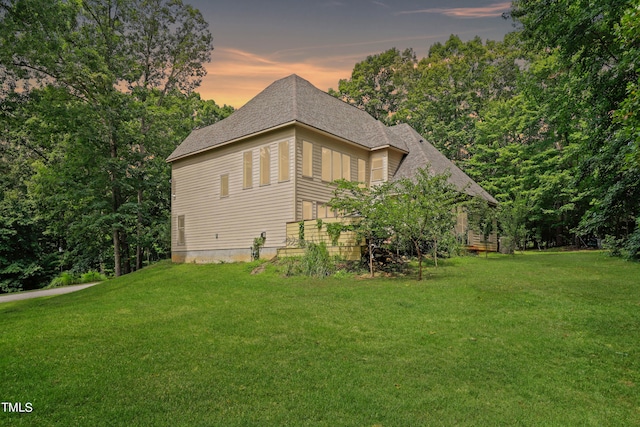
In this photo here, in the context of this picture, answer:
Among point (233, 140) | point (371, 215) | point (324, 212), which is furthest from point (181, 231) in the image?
point (371, 215)

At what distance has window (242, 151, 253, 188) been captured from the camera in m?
19.3

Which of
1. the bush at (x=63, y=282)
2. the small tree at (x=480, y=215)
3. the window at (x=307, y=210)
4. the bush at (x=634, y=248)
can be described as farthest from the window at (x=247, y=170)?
the bush at (x=634, y=248)

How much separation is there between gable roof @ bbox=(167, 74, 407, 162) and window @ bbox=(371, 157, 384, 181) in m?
0.89

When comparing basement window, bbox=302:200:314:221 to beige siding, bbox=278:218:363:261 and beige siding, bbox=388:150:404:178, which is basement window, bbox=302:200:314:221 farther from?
beige siding, bbox=388:150:404:178

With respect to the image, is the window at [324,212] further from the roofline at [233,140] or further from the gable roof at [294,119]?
the roofline at [233,140]

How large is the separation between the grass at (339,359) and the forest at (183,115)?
322 centimetres

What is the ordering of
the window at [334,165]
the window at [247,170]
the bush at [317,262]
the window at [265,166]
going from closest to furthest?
the bush at [317,262]
the window at [265,166]
the window at [334,165]
the window at [247,170]

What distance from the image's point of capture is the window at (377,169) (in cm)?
2134

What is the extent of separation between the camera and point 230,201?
20.1 m

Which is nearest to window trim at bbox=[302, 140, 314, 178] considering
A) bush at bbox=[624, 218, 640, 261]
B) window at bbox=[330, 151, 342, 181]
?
window at bbox=[330, 151, 342, 181]

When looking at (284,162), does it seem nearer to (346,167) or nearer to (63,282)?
(346,167)

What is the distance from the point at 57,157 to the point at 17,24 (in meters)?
18.0

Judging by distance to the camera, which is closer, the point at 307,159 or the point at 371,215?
the point at 371,215

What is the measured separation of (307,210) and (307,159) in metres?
2.43
